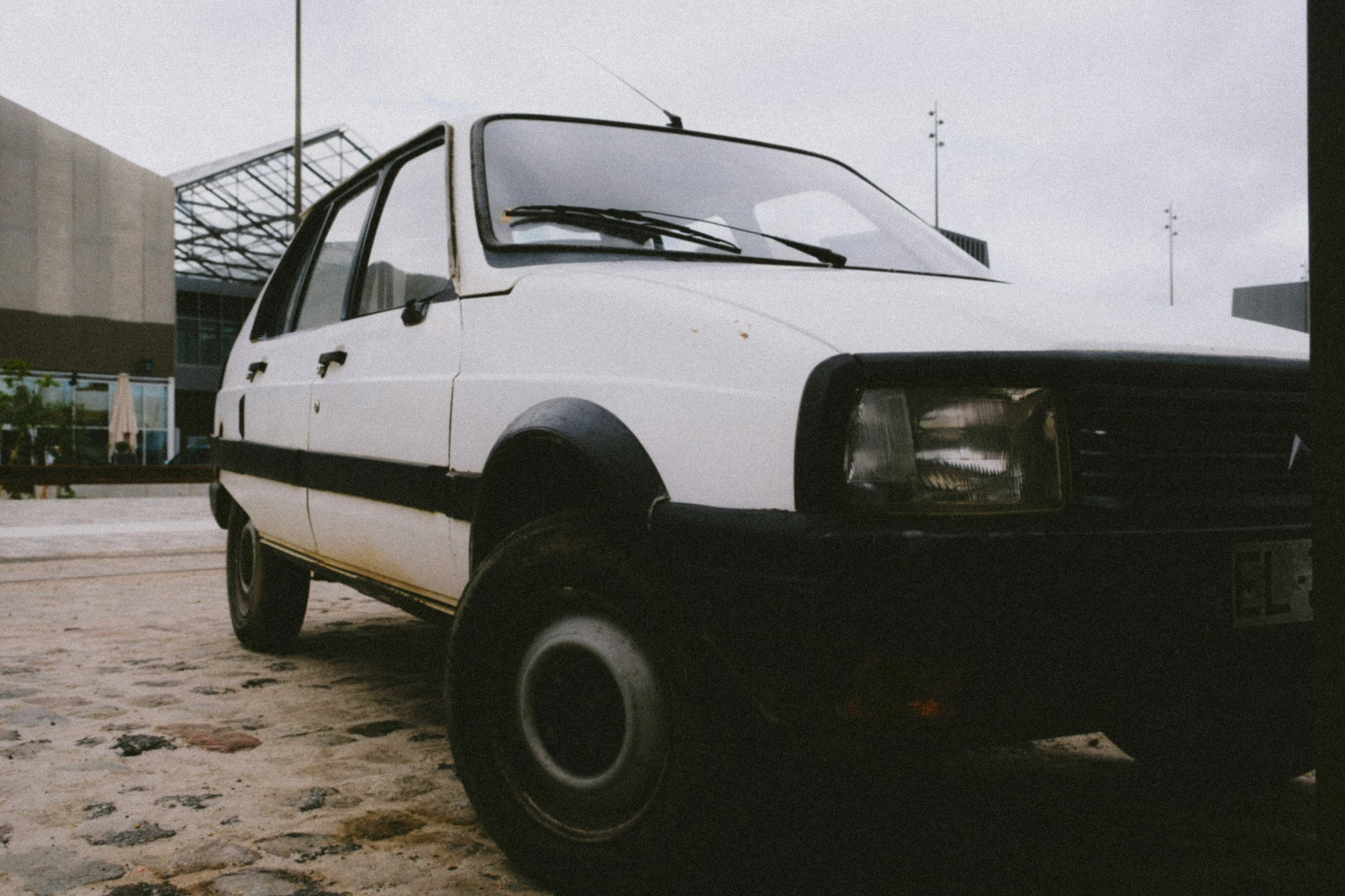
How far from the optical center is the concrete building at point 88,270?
91.5ft

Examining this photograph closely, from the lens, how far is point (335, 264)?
3.82m

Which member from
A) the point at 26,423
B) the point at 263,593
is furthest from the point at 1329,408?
the point at 26,423

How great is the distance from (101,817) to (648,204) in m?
1.95

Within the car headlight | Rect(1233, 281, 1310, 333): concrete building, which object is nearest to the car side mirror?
the car headlight

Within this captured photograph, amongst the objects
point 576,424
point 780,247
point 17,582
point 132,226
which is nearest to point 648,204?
point 780,247

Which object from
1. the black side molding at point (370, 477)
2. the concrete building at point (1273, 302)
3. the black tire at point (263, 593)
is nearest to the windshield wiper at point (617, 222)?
the black side molding at point (370, 477)

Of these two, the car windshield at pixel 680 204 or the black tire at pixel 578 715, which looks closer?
the black tire at pixel 578 715

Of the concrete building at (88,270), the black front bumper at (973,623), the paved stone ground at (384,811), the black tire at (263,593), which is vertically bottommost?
the paved stone ground at (384,811)

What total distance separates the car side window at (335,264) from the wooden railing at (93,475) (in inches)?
A: 572

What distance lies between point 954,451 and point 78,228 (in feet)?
107

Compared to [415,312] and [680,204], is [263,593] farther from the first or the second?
[680,204]

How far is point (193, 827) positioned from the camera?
248 centimetres

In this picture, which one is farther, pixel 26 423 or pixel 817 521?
pixel 26 423

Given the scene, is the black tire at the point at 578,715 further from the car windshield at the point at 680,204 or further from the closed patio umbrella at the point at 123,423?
the closed patio umbrella at the point at 123,423
